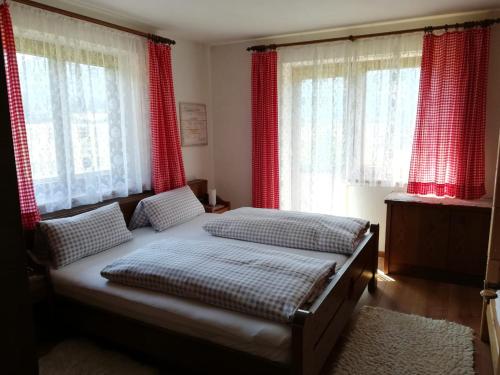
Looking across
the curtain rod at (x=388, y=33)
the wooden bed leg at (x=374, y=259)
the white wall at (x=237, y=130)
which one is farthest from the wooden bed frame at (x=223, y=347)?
the curtain rod at (x=388, y=33)

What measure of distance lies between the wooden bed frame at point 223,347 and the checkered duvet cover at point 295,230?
158mm

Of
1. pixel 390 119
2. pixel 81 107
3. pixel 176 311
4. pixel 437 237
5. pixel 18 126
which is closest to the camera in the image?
pixel 176 311

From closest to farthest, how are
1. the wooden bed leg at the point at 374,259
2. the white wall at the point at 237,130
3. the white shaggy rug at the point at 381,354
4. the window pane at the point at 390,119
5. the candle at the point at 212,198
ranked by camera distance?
the white shaggy rug at the point at 381,354 → the wooden bed leg at the point at 374,259 → the window pane at the point at 390,119 → the white wall at the point at 237,130 → the candle at the point at 212,198

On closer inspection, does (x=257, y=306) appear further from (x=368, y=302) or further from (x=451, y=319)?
(x=451, y=319)

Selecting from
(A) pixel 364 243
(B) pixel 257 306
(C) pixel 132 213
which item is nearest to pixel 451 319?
(A) pixel 364 243

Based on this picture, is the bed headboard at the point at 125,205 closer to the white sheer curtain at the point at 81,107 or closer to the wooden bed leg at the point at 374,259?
the white sheer curtain at the point at 81,107

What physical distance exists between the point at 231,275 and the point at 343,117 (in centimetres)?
240

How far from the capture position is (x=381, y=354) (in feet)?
7.27

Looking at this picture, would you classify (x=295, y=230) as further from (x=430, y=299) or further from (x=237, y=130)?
(x=237, y=130)

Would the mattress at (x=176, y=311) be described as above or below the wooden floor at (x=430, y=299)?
above

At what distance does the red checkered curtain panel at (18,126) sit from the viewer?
2309 mm

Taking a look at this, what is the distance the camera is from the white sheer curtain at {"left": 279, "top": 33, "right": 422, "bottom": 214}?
348 centimetres

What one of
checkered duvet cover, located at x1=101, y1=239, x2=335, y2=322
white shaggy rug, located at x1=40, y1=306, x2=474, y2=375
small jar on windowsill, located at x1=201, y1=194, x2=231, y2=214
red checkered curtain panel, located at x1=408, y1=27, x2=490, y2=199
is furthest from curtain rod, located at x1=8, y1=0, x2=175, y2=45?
red checkered curtain panel, located at x1=408, y1=27, x2=490, y2=199

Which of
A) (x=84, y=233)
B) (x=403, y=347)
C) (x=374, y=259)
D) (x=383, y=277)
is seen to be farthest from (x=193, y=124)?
(x=403, y=347)
